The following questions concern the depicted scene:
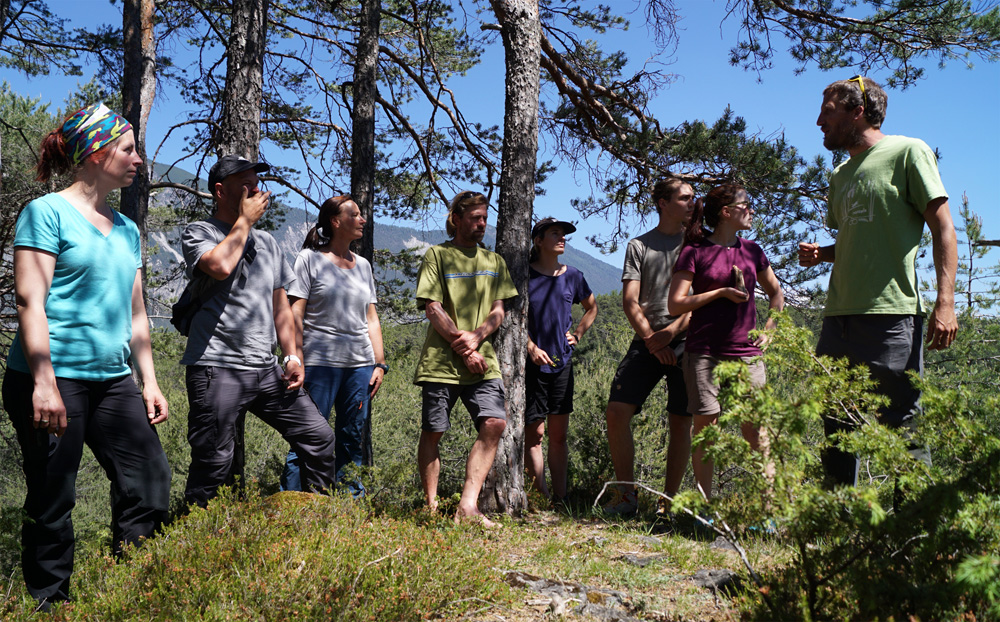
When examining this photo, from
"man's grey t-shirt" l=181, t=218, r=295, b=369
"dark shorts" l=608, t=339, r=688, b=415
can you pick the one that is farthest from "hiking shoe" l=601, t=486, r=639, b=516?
"man's grey t-shirt" l=181, t=218, r=295, b=369

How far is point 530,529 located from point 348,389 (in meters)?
1.48

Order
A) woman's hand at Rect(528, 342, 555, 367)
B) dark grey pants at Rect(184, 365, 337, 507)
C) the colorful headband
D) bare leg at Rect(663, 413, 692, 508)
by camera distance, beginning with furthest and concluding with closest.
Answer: woman's hand at Rect(528, 342, 555, 367), bare leg at Rect(663, 413, 692, 508), dark grey pants at Rect(184, 365, 337, 507), the colorful headband

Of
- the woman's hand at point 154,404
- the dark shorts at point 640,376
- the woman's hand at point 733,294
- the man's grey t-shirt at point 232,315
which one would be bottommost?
the woman's hand at point 154,404

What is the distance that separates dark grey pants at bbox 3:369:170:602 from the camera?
104 inches

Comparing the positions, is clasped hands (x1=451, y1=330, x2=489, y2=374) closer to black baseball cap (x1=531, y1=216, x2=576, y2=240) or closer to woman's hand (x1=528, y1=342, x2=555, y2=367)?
woman's hand (x1=528, y1=342, x2=555, y2=367)

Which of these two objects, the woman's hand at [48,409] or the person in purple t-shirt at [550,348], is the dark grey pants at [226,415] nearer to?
the woman's hand at [48,409]

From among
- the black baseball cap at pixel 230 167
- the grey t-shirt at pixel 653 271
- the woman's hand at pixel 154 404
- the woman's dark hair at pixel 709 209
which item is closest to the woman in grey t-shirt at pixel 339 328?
the black baseball cap at pixel 230 167

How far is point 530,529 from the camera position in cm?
433

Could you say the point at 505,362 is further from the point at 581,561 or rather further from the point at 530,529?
the point at 581,561

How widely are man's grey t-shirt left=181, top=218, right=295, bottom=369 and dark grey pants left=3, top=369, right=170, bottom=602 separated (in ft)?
1.93

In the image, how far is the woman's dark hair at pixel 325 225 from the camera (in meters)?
4.75

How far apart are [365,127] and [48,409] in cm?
581

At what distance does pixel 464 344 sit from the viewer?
422cm

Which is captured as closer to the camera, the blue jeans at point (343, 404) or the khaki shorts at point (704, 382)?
the khaki shorts at point (704, 382)
